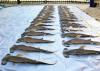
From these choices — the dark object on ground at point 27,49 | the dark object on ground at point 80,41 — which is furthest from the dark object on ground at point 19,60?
the dark object on ground at point 80,41

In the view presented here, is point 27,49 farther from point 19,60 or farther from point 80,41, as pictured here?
point 80,41

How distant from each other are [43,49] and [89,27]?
70.3 inches

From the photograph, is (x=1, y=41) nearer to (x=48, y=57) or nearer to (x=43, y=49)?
(x=43, y=49)

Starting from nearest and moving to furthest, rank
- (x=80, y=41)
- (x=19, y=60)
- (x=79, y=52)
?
(x=19, y=60), (x=79, y=52), (x=80, y=41)

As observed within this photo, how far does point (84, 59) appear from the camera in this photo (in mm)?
2898

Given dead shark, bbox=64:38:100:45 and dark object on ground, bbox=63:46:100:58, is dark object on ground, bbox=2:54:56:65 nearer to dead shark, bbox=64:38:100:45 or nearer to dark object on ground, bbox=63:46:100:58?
dark object on ground, bbox=63:46:100:58

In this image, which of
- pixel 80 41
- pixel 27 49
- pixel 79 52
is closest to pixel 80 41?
pixel 80 41

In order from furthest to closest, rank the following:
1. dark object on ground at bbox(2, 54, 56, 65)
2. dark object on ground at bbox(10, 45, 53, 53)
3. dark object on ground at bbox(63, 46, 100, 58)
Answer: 1. dark object on ground at bbox(10, 45, 53, 53)
2. dark object on ground at bbox(63, 46, 100, 58)
3. dark object on ground at bbox(2, 54, 56, 65)

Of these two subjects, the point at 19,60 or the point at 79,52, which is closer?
the point at 19,60

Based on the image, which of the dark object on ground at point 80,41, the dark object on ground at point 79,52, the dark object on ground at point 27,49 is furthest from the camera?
the dark object on ground at point 80,41

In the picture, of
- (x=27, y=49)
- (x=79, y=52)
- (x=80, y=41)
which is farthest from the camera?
(x=80, y=41)

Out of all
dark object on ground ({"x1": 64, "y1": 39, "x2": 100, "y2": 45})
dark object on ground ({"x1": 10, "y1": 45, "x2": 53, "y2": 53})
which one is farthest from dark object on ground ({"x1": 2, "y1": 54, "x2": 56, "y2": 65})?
dark object on ground ({"x1": 64, "y1": 39, "x2": 100, "y2": 45})

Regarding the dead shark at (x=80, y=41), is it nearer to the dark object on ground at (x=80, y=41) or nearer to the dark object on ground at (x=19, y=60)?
the dark object on ground at (x=80, y=41)

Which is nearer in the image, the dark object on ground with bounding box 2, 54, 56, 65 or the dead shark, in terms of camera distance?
the dark object on ground with bounding box 2, 54, 56, 65
